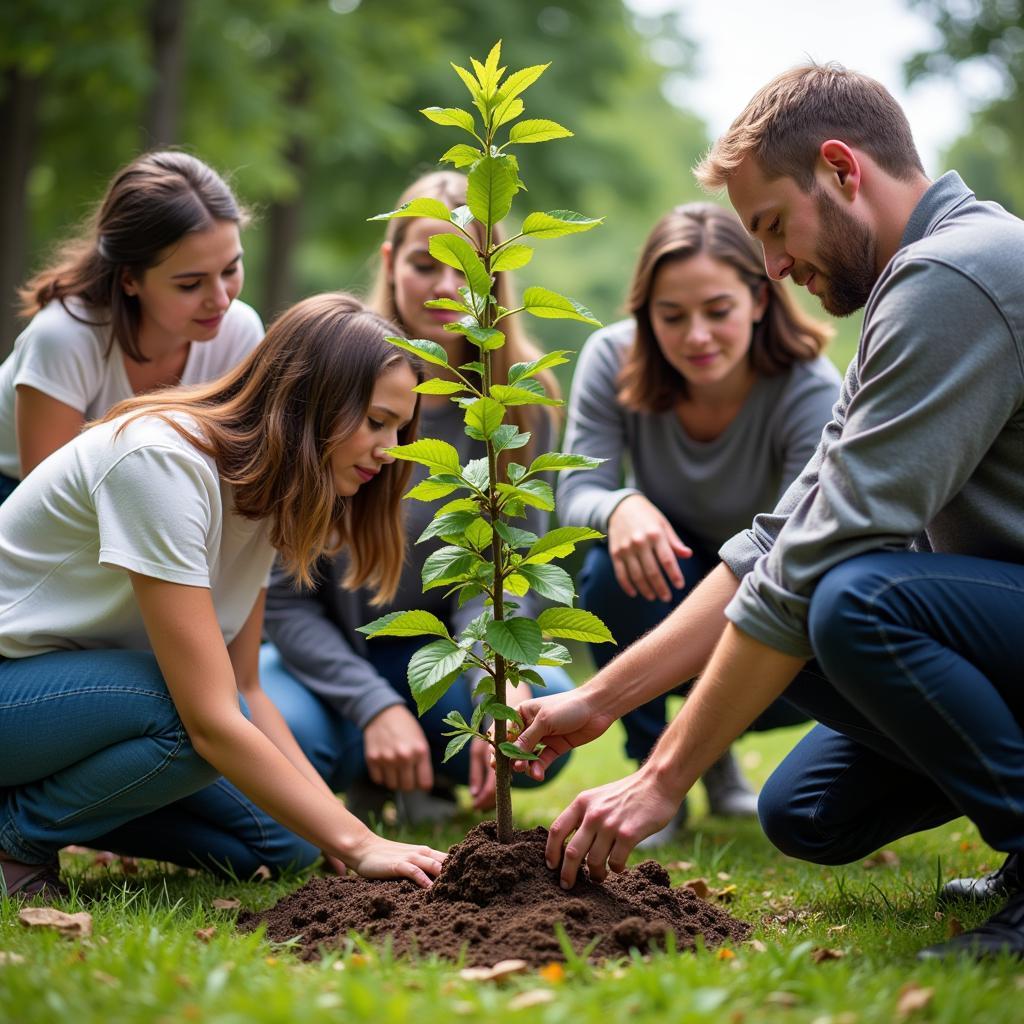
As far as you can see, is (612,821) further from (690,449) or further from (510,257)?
(690,449)

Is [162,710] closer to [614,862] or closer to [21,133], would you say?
[614,862]

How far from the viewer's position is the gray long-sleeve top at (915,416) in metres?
2.39

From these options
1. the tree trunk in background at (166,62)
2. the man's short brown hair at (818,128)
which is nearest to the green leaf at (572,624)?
the man's short brown hair at (818,128)

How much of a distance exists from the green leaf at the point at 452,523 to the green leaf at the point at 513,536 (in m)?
0.07

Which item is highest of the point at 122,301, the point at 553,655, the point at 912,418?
the point at 122,301

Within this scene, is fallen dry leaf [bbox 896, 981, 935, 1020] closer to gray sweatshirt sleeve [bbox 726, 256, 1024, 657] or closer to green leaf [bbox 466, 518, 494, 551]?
gray sweatshirt sleeve [bbox 726, 256, 1024, 657]

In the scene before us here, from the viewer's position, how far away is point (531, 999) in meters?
2.07

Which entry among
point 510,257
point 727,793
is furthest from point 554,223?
point 727,793

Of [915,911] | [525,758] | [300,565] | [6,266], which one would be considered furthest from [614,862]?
[6,266]

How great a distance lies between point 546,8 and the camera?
15.1 m

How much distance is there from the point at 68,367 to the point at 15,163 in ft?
24.7

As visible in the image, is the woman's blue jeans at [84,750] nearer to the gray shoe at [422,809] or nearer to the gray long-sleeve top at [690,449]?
the gray shoe at [422,809]

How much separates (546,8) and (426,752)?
13175mm

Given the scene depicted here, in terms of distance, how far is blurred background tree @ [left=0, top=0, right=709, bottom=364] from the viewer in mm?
9766
